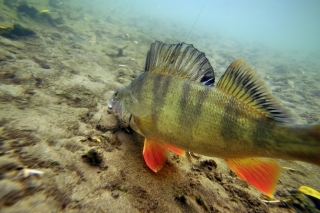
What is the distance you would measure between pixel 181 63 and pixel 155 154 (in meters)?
1.21

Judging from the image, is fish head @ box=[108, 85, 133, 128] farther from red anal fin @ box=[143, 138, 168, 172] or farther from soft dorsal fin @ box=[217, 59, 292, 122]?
soft dorsal fin @ box=[217, 59, 292, 122]

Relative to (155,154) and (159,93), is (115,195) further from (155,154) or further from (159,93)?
(159,93)

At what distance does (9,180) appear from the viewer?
1.62 m

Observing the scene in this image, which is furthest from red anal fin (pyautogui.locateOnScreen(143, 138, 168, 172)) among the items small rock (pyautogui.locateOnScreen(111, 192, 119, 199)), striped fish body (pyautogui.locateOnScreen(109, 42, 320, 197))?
small rock (pyautogui.locateOnScreen(111, 192, 119, 199))

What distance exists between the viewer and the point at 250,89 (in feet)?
6.03

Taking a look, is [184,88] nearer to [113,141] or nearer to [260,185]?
[260,185]

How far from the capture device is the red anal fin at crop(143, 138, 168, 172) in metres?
2.24

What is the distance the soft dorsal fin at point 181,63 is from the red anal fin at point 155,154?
3.07ft

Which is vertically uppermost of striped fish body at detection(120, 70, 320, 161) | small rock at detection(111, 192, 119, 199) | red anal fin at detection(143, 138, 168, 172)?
striped fish body at detection(120, 70, 320, 161)

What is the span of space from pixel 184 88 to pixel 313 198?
2.18m

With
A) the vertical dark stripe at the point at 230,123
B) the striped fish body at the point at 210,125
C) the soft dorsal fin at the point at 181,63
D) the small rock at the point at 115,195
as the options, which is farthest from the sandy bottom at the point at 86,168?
the soft dorsal fin at the point at 181,63

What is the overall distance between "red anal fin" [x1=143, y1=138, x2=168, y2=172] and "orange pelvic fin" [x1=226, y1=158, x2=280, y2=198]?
83 cm

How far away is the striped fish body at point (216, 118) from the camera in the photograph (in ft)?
5.31

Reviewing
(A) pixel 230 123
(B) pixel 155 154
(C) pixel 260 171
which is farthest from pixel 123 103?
(C) pixel 260 171
